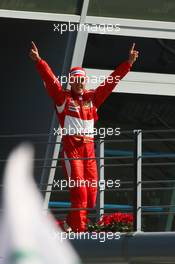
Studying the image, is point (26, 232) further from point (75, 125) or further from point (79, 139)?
point (75, 125)

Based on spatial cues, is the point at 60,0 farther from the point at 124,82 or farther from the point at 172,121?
the point at 172,121

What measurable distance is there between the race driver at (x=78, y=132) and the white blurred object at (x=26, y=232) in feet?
15.4

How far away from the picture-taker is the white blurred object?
1484mm

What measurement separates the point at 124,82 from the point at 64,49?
3.01 ft

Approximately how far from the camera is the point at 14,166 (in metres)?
1.81

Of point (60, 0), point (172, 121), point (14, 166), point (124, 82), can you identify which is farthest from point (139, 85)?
point (14, 166)

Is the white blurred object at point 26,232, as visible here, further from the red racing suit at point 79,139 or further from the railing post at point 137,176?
the railing post at point 137,176
